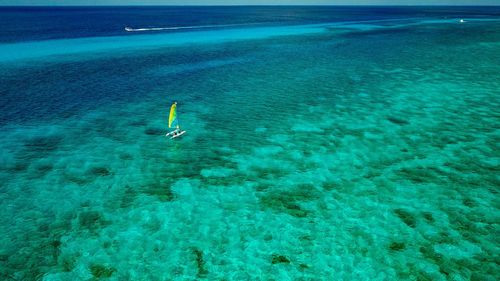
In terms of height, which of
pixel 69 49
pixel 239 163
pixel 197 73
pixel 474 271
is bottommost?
pixel 474 271

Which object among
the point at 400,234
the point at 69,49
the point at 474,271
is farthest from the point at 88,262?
the point at 69,49

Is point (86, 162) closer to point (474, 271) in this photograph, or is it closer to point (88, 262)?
point (88, 262)

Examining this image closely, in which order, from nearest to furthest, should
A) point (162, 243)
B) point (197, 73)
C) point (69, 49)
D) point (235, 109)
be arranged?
point (162, 243), point (235, 109), point (197, 73), point (69, 49)

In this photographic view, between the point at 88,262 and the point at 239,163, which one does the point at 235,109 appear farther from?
the point at 88,262

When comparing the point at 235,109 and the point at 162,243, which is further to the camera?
the point at 235,109

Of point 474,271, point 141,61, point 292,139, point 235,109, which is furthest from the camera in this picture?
point 141,61

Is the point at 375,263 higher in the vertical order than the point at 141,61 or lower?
lower
